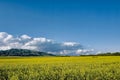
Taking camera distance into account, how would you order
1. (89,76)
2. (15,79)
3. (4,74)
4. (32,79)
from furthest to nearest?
(4,74) → (89,76) → (32,79) → (15,79)

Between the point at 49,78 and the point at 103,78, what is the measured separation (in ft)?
13.3

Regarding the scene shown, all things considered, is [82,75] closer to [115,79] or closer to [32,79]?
[115,79]

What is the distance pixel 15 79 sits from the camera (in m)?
17.3

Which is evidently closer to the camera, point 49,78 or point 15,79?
point 15,79

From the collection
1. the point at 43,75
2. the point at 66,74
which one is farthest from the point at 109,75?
the point at 43,75

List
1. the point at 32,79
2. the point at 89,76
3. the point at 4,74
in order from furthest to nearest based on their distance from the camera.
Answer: the point at 4,74 < the point at 89,76 < the point at 32,79

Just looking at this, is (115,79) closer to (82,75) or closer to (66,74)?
Answer: (82,75)

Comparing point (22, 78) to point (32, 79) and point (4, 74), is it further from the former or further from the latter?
point (4, 74)

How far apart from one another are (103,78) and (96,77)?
0.53 metres

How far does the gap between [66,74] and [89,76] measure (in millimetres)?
1907

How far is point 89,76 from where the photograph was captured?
66.1ft

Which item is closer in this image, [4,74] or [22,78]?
[22,78]

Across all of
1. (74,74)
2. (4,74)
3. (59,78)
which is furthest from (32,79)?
(4,74)

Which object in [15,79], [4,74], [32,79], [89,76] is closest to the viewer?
[15,79]
